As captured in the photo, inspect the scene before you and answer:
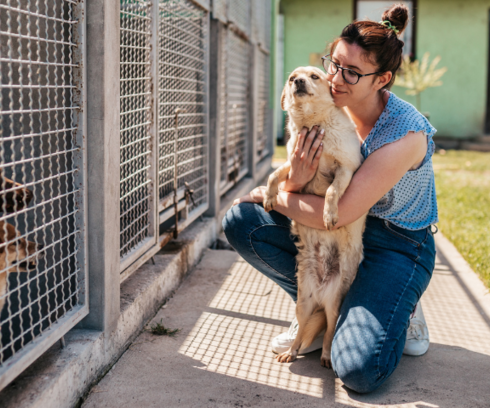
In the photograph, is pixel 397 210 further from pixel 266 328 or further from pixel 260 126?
pixel 260 126

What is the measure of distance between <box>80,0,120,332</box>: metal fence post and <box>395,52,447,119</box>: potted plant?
11.1m

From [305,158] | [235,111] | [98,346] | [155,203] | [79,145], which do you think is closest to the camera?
[79,145]

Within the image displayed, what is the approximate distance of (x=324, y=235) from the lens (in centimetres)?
243

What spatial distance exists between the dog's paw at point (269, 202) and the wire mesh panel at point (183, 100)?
2.62 feet

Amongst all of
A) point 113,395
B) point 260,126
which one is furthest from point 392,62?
point 260,126

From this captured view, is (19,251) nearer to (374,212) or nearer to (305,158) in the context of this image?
(305,158)

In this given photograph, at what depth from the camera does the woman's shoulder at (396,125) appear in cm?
227

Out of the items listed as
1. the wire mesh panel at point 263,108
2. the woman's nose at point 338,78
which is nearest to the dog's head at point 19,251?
the woman's nose at point 338,78

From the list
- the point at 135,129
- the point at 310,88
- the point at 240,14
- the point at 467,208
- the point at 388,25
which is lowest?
the point at 467,208

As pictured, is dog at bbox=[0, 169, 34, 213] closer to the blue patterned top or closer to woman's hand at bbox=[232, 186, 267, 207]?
woman's hand at bbox=[232, 186, 267, 207]

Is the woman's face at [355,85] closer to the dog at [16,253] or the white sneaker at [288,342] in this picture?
the white sneaker at [288,342]

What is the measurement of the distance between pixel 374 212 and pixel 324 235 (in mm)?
249

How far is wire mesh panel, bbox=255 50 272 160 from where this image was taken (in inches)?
285

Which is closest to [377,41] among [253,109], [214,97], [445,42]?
[214,97]
